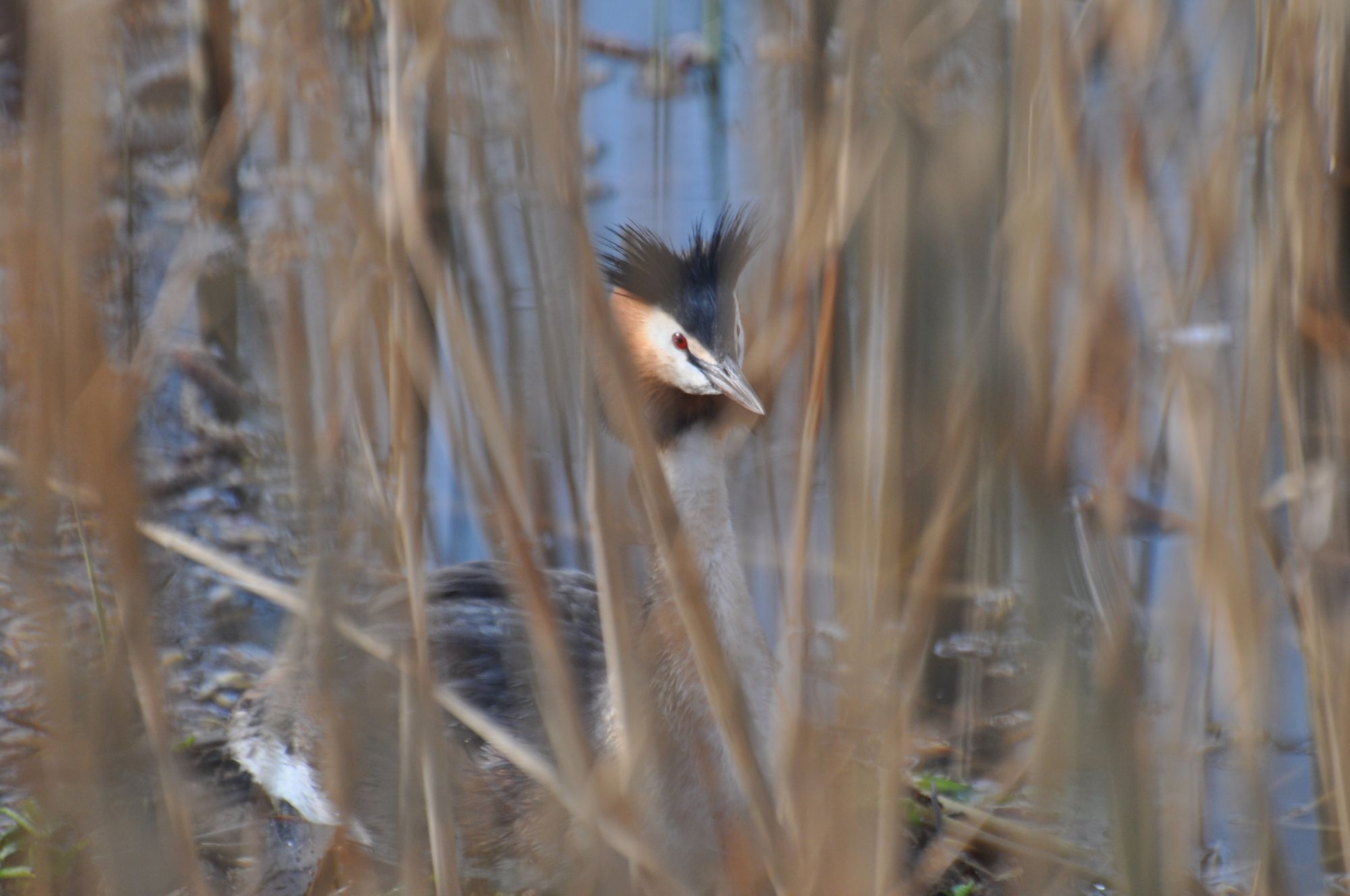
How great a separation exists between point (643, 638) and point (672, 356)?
53cm

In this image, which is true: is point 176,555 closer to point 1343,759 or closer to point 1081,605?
point 1081,605

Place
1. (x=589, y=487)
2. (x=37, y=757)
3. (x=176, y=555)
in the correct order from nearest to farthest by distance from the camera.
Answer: (x=589, y=487) → (x=37, y=757) → (x=176, y=555)

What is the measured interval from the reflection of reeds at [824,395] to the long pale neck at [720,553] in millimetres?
579

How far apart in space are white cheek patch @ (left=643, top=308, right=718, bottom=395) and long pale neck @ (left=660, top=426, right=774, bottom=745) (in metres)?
0.11

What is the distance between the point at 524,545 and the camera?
112 centimetres

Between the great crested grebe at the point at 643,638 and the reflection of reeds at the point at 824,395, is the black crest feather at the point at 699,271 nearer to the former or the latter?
the great crested grebe at the point at 643,638

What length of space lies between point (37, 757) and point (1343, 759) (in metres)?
1.54

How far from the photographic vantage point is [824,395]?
1443mm

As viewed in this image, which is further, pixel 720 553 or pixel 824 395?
pixel 720 553

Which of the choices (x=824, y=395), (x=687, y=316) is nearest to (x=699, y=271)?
(x=687, y=316)

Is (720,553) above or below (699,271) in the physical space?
below

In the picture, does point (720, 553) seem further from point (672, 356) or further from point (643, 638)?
point (672, 356)

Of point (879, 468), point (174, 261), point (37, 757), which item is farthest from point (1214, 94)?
point (37, 757)

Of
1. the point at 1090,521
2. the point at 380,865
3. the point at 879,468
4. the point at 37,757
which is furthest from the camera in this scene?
the point at 380,865
